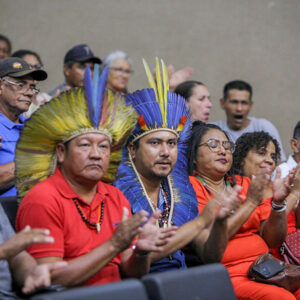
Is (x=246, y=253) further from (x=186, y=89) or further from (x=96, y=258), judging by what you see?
(x=186, y=89)

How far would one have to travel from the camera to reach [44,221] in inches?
107

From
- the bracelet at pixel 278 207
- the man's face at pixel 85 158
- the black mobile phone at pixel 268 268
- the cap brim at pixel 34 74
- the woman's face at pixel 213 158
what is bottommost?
the black mobile phone at pixel 268 268

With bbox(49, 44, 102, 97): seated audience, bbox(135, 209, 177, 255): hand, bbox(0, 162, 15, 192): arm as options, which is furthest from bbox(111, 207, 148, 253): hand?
bbox(49, 44, 102, 97): seated audience

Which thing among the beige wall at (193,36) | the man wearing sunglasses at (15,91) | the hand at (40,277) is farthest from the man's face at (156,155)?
the beige wall at (193,36)

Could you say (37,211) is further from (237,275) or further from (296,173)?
(296,173)

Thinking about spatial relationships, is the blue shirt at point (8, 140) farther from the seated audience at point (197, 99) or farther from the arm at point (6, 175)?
the seated audience at point (197, 99)

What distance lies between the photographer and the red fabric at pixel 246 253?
3.55 m

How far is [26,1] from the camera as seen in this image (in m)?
6.94

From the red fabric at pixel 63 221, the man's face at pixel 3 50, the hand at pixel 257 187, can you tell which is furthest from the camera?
the man's face at pixel 3 50

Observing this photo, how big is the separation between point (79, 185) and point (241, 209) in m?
1.03

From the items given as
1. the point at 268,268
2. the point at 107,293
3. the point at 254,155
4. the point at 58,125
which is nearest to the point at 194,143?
the point at 254,155

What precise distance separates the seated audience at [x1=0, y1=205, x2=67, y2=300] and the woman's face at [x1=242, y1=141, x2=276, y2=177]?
233 centimetres

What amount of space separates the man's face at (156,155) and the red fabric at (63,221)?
664mm

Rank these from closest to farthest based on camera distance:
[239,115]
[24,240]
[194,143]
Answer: [24,240] → [194,143] → [239,115]
